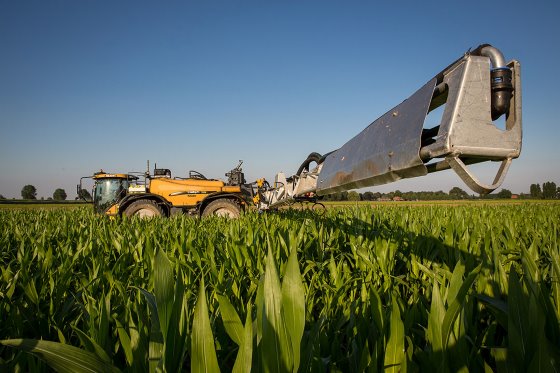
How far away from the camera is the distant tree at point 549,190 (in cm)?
5832

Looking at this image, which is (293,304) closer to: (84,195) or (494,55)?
(494,55)

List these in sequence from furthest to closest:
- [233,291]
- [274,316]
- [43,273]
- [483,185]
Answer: [43,273] → [233,291] → [483,185] → [274,316]

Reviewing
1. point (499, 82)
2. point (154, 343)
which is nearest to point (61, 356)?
point (154, 343)

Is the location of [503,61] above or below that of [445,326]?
above

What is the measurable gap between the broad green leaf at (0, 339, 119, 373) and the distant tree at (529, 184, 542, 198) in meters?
79.9

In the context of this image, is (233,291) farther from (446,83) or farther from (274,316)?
(446,83)

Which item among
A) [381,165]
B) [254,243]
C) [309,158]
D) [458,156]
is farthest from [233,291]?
[309,158]

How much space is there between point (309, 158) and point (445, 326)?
2.68 metres

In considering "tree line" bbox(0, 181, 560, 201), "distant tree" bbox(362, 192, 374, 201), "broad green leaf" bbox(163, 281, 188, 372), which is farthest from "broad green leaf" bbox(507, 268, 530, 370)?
"distant tree" bbox(362, 192, 374, 201)

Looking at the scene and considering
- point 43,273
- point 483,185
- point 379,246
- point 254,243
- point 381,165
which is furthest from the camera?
point 254,243

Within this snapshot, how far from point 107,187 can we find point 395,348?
408 inches

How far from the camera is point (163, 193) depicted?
889 cm

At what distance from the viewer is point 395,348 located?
901mm

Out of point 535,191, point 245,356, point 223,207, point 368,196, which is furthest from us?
point 368,196
